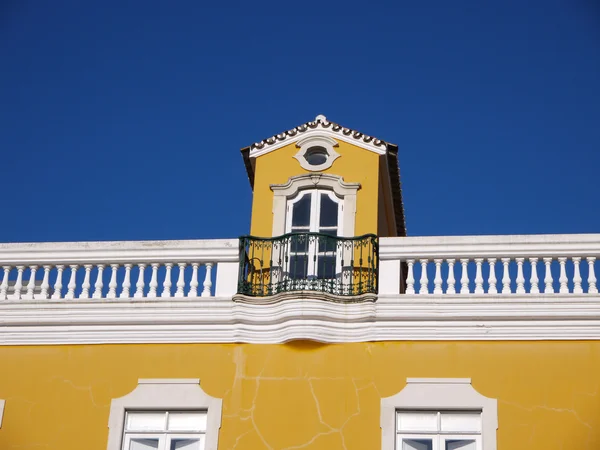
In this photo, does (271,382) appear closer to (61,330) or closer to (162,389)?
(162,389)

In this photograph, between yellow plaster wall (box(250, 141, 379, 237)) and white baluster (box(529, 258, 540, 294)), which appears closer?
white baluster (box(529, 258, 540, 294))

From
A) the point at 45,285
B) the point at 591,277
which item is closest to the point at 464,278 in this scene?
the point at 591,277

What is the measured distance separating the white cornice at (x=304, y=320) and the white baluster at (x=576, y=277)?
193 millimetres

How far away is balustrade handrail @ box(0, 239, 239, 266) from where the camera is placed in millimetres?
18266

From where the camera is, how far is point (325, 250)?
18344 millimetres

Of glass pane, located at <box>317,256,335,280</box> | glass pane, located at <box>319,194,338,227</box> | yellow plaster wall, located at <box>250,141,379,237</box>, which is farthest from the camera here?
glass pane, located at <box>319,194,338,227</box>

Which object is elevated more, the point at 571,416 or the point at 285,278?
the point at 285,278

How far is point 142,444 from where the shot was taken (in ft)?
56.1

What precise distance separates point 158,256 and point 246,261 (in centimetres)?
128

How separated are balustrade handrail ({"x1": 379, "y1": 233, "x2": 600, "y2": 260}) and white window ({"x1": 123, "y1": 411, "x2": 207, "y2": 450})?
359cm

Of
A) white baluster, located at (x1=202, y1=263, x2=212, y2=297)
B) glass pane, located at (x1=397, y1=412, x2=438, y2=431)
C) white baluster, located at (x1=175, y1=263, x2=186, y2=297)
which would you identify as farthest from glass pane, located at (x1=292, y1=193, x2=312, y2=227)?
glass pane, located at (x1=397, y1=412, x2=438, y2=431)

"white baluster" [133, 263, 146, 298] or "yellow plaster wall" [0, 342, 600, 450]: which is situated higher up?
"white baluster" [133, 263, 146, 298]

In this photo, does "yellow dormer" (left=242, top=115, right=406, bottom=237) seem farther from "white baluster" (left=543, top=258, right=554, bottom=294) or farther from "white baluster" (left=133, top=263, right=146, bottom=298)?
"white baluster" (left=543, top=258, right=554, bottom=294)

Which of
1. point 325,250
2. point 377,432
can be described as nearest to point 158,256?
point 325,250
